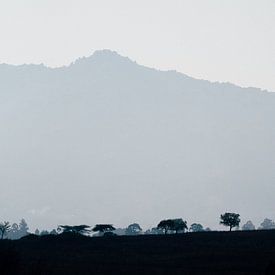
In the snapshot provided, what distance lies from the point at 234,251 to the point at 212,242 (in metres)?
10.3

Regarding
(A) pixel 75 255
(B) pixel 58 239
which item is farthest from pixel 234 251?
(B) pixel 58 239

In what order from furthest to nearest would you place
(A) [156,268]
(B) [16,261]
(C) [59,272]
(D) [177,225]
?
1. (D) [177,225]
2. (A) [156,268]
3. (C) [59,272]
4. (B) [16,261]

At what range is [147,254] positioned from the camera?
3258 inches

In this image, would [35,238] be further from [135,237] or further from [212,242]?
[212,242]

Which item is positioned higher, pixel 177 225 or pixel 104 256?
pixel 177 225

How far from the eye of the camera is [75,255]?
83875mm

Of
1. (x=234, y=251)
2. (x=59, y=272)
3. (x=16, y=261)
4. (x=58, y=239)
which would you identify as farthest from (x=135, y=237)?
(x=16, y=261)

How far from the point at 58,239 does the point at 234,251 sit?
3297 cm

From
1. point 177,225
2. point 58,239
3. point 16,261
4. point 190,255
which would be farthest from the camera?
point 177,225

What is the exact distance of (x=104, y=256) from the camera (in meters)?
81.5

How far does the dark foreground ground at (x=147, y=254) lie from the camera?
64.2 metres

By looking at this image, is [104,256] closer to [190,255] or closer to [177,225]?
[190,255]

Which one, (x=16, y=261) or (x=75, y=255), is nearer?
(x=16, y=261)

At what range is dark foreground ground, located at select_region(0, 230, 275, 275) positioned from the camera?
211ft
